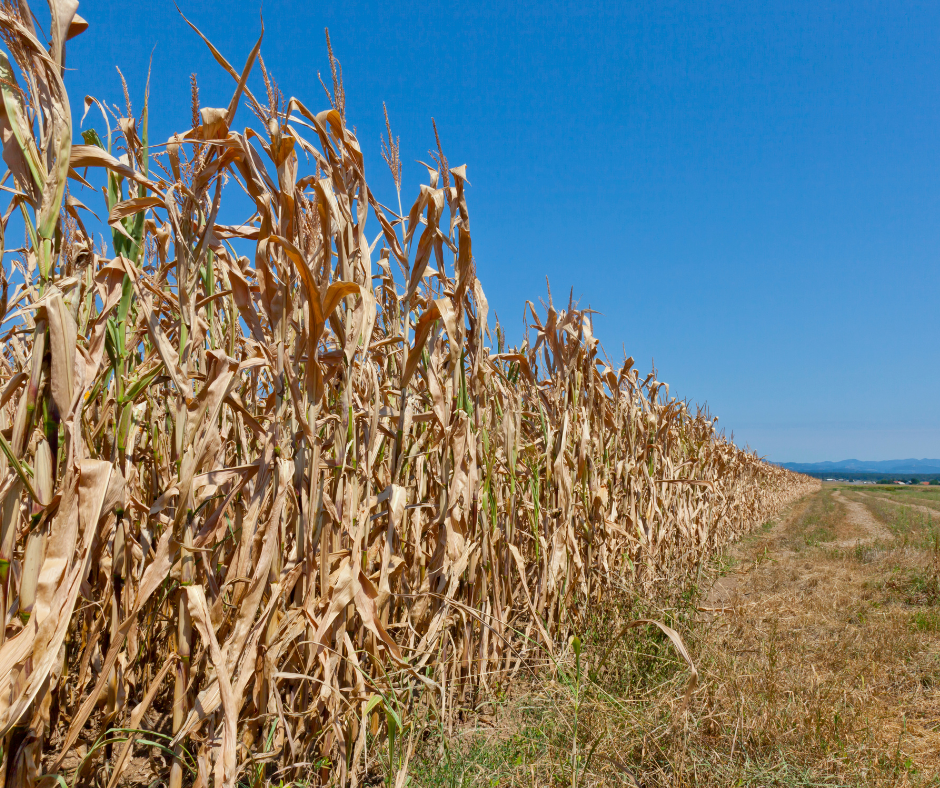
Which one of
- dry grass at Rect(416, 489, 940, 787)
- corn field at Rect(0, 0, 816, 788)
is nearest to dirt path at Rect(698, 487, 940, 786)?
dry grass at Rect(416, 489, 940, 787)

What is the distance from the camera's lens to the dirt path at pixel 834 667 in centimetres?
248

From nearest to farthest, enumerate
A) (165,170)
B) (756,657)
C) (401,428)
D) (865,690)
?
(165,170)
(401,428)
(865,690)
(756,657)

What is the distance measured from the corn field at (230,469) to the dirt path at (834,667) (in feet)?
3.92

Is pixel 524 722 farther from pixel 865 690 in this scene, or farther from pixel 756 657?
pixel 865 690

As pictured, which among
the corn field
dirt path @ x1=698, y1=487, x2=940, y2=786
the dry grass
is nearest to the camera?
the corn field

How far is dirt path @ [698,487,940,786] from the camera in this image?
248 centimetres

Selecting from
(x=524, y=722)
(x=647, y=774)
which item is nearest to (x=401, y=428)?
(x=524, y=722)

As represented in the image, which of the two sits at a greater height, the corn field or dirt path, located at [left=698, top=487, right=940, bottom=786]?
the corn field

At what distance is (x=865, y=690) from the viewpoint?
3229 mm

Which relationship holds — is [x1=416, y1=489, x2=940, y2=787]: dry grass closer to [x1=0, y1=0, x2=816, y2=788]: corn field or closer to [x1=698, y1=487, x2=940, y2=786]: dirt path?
[x1=698, y1=487, x2=940, y2=786]: dirt path

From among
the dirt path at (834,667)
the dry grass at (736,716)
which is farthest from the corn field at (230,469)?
the dirt path at (834,667)

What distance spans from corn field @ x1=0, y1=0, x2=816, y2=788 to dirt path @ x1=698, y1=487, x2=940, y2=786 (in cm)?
120

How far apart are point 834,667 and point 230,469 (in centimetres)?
393

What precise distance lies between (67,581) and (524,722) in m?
1.91
